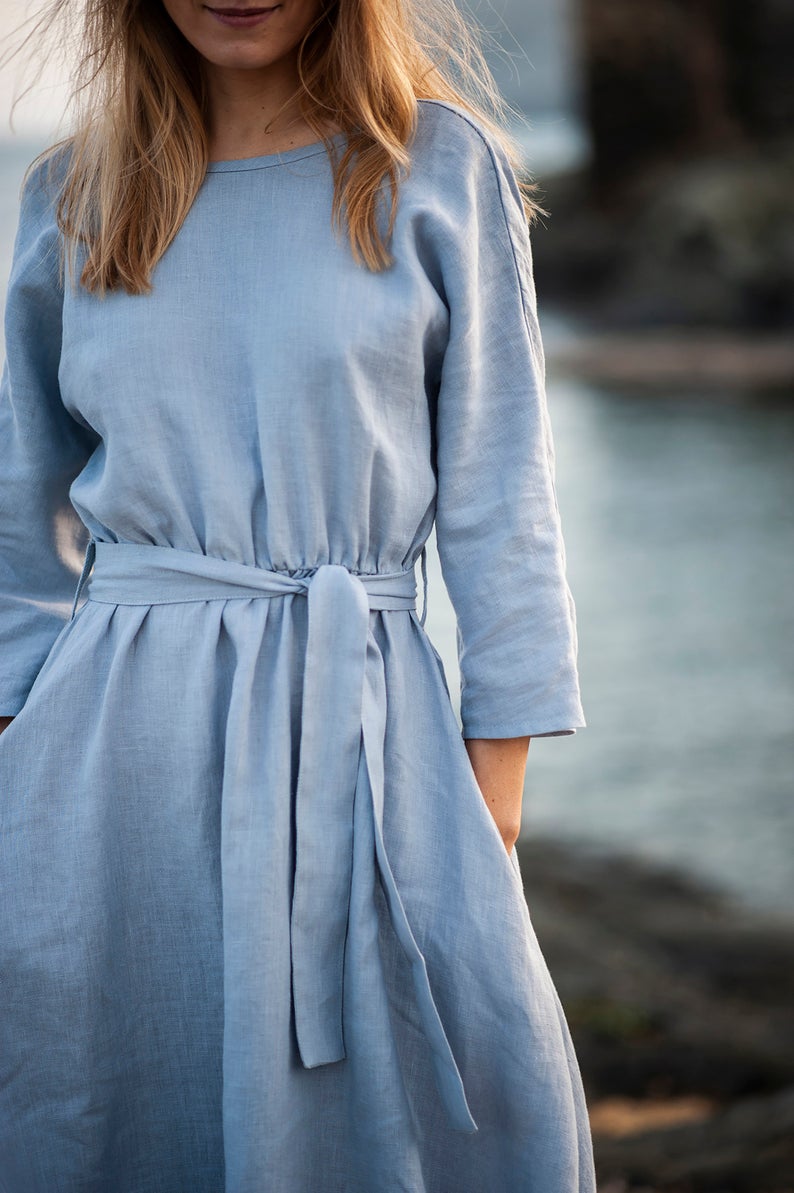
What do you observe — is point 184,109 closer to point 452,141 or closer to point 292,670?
point 452,141

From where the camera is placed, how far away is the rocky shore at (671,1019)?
162cm

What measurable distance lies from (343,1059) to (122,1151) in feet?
0.60

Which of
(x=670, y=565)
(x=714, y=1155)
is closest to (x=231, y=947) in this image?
(x=714, y=1155)

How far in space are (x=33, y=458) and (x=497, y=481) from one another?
351 millimetres

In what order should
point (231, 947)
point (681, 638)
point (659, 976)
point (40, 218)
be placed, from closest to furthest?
1. point (231, 947)
2. point (40, 218)
3. point (659, 976)
4. point (681, 638)

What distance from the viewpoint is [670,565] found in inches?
273

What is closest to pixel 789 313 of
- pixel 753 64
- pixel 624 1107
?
pixel 753 64

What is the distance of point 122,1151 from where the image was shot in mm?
936

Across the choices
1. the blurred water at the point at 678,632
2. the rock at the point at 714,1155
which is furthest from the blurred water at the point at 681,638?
the rock at the point at 714,1155

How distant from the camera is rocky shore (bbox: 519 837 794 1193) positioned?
162 centimetres

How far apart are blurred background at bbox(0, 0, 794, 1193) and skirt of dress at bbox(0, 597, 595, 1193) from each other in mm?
454

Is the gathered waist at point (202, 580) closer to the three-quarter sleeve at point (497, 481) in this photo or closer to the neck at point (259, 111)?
the three-quarter sleeve at point (497, 481)

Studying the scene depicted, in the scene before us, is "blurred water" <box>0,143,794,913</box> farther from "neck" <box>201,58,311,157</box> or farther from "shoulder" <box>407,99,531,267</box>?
"shoulder" <box>407,99,531,267</box>

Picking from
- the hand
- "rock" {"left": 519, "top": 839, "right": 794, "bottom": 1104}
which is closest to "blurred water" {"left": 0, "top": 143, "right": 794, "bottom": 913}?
"rock" {"left": 519, "top": 839, "right": 794, "bottom": 1104}
